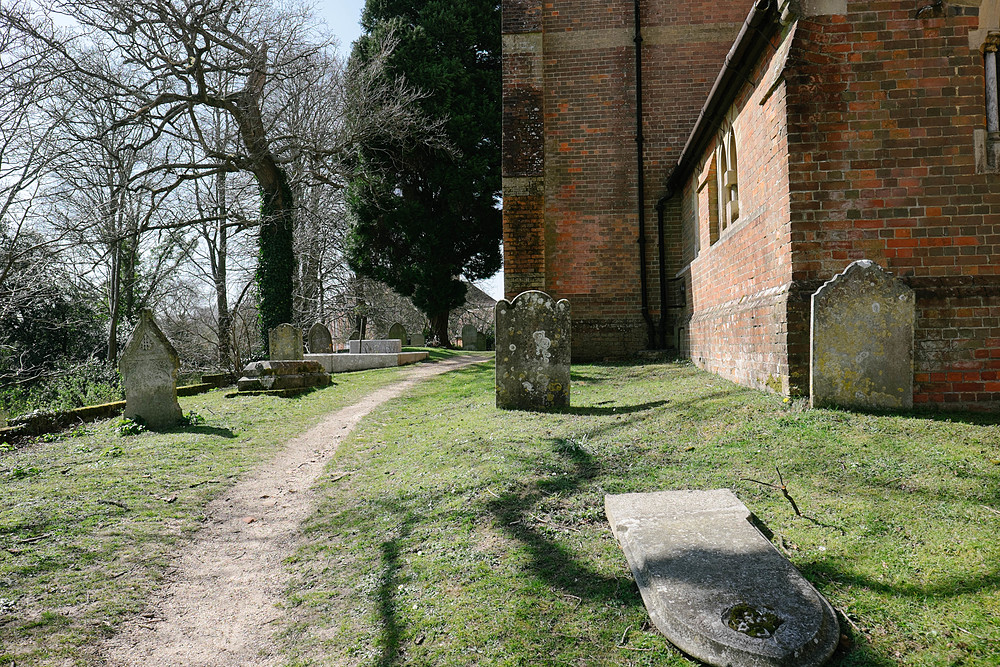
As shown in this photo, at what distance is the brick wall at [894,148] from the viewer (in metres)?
5.68

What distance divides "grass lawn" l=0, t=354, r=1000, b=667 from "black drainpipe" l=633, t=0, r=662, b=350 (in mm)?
6526

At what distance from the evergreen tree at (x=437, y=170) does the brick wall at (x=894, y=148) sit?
15532mm

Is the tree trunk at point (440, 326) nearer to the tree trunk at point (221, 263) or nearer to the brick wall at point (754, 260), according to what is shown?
the tree trunk at point (221, 263)

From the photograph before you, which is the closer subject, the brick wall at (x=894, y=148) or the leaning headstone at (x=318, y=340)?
the brick wall at (x=894, y=148)

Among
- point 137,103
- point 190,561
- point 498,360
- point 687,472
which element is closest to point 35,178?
point 137,103

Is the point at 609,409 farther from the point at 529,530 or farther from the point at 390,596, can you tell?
the point at 390,596

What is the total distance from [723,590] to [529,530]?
138 centimetres

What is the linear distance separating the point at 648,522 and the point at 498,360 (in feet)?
13.4

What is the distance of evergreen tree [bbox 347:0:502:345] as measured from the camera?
20766 millimetres

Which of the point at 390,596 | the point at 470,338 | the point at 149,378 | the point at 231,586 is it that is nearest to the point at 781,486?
the point at 390,596

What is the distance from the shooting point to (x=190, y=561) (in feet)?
12.5

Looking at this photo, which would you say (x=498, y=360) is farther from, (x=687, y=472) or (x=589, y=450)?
(x=687, y=472)

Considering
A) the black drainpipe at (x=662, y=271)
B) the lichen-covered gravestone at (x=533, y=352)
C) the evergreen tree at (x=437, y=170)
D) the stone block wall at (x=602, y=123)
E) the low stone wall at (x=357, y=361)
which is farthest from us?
the evergreen tree at (x=437, y=170)

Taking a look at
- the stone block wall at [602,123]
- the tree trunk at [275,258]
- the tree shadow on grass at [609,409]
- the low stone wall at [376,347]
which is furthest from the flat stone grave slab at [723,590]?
the tree trunk at [275,258]
